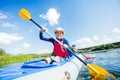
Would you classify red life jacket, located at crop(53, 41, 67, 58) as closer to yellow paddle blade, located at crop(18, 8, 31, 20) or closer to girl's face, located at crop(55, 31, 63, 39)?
girl's face, located at crop(55, 31, 63, 39)

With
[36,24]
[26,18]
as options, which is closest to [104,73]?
[36,24]

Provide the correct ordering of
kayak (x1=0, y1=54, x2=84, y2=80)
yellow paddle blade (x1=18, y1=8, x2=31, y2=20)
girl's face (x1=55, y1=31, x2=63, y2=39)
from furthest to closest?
1. yellow paddle blade (x1=18, y1=8, x2=31, y2=20)
2. girl's face (x1=55, y1=31, x2=63, y2=39)
3. kayak (x1=0, y1=54, x2=84, y2=80)

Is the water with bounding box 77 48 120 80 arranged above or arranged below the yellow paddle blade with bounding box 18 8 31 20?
below

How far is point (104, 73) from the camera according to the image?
5266 mm

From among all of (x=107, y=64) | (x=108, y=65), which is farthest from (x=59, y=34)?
(x=107, y=64)

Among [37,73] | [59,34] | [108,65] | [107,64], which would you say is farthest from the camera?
[107,64]

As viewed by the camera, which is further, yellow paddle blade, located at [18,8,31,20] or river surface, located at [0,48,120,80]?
river surface, located at [0,48,120,80]

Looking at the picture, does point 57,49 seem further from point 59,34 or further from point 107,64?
point 107,64

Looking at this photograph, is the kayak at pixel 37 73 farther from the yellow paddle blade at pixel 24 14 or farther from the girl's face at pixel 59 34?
the yellow paddle blade at pixel 24 14

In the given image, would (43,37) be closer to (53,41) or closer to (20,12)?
(53,41)

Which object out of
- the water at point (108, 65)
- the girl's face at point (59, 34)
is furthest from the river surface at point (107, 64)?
the girl's face at point (59, 34)

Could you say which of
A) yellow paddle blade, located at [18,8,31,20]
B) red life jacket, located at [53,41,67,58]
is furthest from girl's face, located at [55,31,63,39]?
yellow paddle blade, located at [18,8,31,20]

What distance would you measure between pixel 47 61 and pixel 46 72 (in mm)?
1366

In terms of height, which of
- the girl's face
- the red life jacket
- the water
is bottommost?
the water
